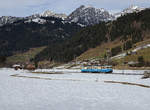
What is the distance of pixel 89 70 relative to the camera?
115 m

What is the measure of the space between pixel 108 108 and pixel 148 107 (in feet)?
15.1

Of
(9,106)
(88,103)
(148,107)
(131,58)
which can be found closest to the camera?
(148,107)

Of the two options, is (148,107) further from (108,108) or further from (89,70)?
(89,70)

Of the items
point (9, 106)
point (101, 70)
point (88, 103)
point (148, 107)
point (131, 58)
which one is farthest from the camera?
point (131, 58)

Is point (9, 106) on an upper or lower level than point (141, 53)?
lower

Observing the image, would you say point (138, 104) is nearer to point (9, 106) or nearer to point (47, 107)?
point (47, 107)

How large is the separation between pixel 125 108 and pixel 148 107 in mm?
2642

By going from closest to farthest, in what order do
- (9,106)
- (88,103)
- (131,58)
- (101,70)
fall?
(9,106), (88,103), (101,70), (131,58)

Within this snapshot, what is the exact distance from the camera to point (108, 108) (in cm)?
2602

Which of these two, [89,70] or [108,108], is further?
[89,70]

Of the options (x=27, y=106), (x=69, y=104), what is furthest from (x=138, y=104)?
(x=27, y=106)

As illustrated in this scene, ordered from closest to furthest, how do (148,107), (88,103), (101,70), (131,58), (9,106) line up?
(148,107) → (9,106) → (88,103) → (101,70) → (131,58)

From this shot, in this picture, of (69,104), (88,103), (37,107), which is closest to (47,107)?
(37,107)

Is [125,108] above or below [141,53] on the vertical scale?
below
